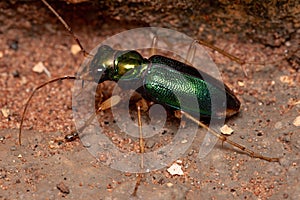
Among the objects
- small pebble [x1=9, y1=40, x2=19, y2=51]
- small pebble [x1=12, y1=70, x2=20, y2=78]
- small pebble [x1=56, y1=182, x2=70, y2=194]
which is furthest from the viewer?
small pebble [x1=9, y1=40, x2=19, y2=51]

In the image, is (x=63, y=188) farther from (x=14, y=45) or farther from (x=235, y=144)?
(x=14, y=45)

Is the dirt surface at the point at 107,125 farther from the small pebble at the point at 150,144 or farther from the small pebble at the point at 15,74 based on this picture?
the small pebble at the point at 150,144

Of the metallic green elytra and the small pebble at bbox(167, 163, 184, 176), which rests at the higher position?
the metallic green elytra

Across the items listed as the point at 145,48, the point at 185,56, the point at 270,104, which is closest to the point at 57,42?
the point at 145,48

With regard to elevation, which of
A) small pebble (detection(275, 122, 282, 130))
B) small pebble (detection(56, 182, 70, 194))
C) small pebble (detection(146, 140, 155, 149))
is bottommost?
small pebble (detection(146, 140, 155, 149))

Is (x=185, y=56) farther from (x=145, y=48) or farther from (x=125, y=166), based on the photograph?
(x=125, y=166)

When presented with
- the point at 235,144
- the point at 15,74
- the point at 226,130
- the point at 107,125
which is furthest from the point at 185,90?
the point at 15,74

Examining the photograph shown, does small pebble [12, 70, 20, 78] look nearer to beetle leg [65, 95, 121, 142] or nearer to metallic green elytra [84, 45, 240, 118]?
metallic green elytra [84, 45, 240, 118]

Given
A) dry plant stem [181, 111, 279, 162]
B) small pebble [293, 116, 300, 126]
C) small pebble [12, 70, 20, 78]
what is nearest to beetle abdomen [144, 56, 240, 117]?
dry plant stem [181, 111, 279, 162]
